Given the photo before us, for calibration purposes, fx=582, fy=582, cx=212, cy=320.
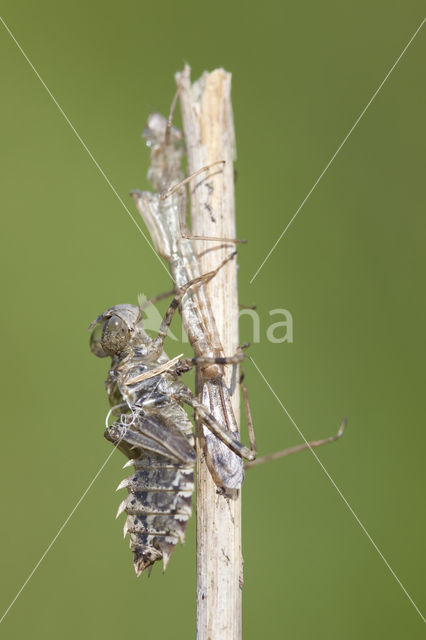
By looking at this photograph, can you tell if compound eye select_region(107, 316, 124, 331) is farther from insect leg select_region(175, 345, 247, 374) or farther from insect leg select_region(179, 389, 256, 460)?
insect leg select_region(179, 389, 256, 460)

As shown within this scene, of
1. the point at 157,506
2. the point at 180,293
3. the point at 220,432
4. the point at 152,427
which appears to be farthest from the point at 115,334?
the point at 157,506

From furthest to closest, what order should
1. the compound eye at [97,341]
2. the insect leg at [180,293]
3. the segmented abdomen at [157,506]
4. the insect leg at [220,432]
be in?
the compound eye at [97,341] < the insect leg at [180,293] < the insect leg at [220,432] < the segmented abdomen at [157,506]

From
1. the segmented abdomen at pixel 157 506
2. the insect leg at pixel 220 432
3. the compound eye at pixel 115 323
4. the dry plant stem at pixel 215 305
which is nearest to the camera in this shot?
the dry plant stem at pixel 215 305

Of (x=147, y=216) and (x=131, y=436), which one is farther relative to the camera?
(x=147, y=216)

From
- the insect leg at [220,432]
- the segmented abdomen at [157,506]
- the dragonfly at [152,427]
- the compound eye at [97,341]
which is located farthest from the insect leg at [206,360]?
the compound eye at [97,341]

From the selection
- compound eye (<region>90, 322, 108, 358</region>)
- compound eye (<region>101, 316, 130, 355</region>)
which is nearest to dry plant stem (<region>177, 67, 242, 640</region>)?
compound eye (<region>101, 316, 130, 355</region>)

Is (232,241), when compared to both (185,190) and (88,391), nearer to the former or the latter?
(185,190)

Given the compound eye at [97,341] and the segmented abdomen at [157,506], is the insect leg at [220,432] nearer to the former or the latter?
the segmented abdomen at [157,506]

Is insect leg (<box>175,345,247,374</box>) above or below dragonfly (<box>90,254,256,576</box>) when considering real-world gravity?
above

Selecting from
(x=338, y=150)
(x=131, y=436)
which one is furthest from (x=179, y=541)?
(x=338, y=150)
